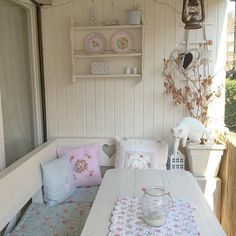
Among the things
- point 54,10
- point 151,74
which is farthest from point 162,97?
point 54,10

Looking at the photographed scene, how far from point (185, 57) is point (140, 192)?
1430 millimetres

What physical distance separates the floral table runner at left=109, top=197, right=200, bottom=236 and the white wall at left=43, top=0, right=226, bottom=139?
4.28 feet

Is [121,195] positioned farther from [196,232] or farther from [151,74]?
[151,74]

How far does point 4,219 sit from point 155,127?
1.61 metres

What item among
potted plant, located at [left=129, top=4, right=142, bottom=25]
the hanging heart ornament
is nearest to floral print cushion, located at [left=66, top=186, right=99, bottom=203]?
the hanging heart ornament

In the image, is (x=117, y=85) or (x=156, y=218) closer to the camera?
(x=156, y=218)

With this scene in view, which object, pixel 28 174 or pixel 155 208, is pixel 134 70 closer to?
pixel 28 174

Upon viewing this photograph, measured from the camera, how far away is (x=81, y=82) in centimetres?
282

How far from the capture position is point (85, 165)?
2650mm

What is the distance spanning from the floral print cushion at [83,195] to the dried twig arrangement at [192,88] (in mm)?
1147

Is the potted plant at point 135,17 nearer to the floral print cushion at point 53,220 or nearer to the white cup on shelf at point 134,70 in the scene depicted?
the white cup on shelf at point 134,70

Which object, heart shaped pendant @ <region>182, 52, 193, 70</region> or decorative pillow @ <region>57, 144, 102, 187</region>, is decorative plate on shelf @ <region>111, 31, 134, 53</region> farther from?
decorative pillow @ <region>57, 144, 102, 187</region>

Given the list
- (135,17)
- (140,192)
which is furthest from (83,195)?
(135,17)

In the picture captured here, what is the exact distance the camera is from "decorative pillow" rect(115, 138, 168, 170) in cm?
259
